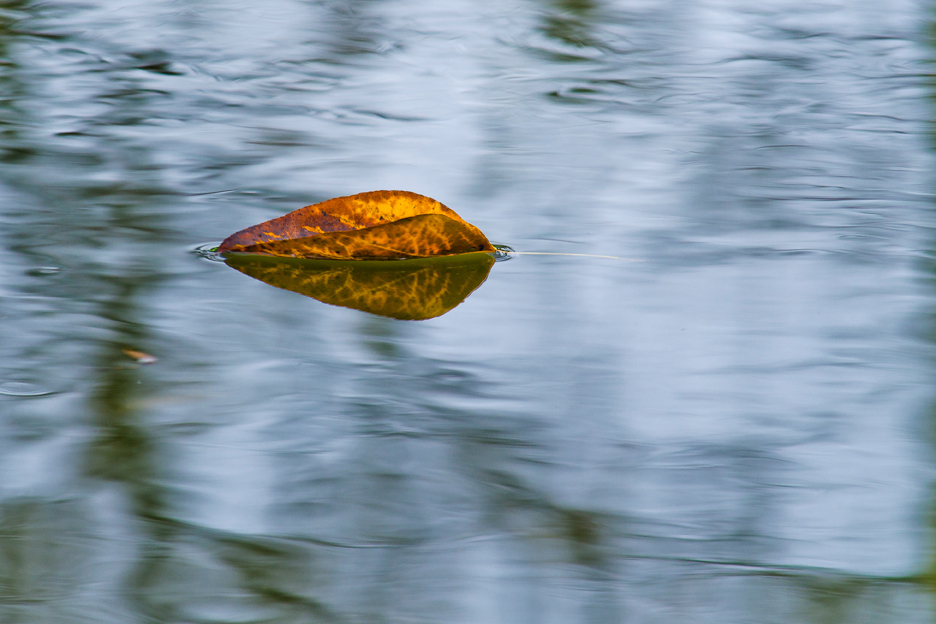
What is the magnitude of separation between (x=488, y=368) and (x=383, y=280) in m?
0.34

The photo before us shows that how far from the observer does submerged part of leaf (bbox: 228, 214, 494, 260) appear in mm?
1515

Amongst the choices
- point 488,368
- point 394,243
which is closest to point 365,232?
point 394,243

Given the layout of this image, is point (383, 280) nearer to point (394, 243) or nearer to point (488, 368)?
point (394, 243)

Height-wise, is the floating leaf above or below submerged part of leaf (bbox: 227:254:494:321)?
above

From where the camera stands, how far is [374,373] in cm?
120

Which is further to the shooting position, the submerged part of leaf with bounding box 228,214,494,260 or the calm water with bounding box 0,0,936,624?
the submerged part of leaf with bounding box 228,214,494,260

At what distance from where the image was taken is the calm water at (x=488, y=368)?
0.87 m

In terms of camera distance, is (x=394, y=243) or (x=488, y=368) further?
(x=394, y=243)

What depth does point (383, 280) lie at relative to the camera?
1492mm

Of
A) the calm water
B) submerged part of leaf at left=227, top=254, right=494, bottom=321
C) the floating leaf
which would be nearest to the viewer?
the calm water

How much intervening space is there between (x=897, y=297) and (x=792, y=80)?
1242 mm

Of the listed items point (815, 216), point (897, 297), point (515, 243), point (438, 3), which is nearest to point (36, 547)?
point (515, 243)

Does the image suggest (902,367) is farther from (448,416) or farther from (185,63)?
(185,63)

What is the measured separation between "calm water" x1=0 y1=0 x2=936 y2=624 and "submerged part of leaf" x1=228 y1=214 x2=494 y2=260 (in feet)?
0.26
